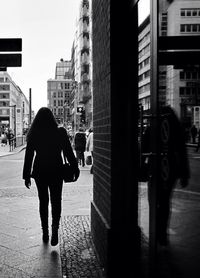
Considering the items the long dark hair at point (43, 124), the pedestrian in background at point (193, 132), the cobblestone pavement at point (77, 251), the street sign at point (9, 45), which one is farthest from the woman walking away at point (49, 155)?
the pedestrian in background at point (193, 132)

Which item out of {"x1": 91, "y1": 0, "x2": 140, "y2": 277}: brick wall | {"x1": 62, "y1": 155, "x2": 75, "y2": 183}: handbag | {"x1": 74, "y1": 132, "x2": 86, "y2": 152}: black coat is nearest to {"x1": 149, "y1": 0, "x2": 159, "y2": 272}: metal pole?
{"x1": 91, "y1": 0, "x2": 140, "y2": 277}: brick wall

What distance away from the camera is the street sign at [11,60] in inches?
265

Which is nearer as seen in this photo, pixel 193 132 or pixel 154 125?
pixel 193 132

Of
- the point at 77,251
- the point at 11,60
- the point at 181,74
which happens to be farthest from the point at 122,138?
the point at 11,60

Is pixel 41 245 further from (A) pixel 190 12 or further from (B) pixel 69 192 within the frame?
(B) pixel 69 192

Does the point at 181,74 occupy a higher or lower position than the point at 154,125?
higher

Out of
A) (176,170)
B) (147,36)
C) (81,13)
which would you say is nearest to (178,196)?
(176,170)

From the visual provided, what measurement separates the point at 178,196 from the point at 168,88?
1.94m

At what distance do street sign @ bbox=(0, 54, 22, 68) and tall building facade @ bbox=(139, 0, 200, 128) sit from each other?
427 cm

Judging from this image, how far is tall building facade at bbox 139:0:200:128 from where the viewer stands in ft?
8.38

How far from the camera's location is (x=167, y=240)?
3797 mm

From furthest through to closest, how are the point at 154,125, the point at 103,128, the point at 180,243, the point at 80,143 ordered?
the point at 80,143 → the point at 103,128 → the point at 180,243 → the point at 154,125

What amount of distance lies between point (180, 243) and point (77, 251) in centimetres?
136

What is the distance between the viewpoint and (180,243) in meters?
4.24
